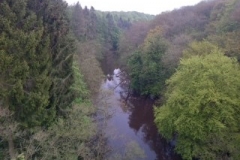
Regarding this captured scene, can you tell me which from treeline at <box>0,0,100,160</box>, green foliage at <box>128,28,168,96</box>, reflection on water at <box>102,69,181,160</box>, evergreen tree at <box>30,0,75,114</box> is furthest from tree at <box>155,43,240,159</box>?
green foliage at <box>128,28,168,96</box>

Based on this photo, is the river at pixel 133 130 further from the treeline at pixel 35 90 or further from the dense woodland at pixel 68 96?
the treeline at pixel 35 90

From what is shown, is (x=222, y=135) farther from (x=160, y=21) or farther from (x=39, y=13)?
(x=160, y=21)

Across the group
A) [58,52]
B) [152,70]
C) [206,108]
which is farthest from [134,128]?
[58,52]

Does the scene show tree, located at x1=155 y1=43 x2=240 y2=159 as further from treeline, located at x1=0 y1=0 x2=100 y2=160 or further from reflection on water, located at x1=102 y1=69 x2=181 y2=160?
treeline, located at x1=0 y1=0 x2=100 y2=160

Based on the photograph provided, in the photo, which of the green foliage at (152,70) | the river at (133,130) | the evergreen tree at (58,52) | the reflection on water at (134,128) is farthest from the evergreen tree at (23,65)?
the green foliage at (152,70)

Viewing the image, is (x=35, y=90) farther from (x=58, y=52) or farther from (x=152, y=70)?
(x=152, y=70)

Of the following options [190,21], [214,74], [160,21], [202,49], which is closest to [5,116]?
[214,74]
